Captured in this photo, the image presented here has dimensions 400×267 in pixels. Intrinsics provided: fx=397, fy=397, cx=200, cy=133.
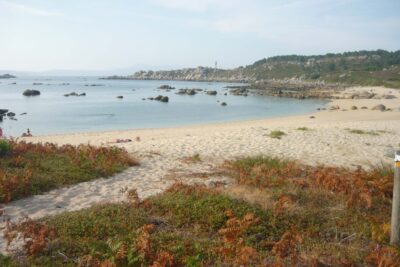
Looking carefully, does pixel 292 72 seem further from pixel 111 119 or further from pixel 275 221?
pixel 275 221

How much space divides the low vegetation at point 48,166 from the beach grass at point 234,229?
205cm

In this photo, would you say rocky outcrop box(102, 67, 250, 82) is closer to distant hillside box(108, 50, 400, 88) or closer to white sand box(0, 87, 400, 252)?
distant hillside box(108, 50, 400, 88)

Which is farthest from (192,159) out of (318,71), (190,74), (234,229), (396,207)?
(190,74)

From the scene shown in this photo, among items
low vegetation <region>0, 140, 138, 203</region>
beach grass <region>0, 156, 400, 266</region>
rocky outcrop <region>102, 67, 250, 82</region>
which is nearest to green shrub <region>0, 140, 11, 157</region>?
low vegetation <region>0, 140, 138, 203</region>

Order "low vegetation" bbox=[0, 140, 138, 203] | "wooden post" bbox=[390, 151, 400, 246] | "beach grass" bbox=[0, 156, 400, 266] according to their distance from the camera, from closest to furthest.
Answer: "beach grass" bbox=[0, 156, 400, 266]
"wooden post" bbox=[390, 151, 400, 246]
"low vegetation" bbox=[0, 140, 138, 203]

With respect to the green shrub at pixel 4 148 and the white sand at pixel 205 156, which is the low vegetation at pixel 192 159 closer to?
the white sand at pixel 205 156

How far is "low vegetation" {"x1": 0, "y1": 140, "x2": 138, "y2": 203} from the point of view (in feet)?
26.8

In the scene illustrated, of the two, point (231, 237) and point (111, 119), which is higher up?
point (231, 237)

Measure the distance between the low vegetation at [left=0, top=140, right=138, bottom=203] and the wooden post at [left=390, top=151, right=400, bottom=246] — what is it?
6448 millimetres

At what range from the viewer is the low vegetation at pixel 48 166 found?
26.8ft

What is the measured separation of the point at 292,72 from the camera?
5428 inches

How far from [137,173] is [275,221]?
464cm

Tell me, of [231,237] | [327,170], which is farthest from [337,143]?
[231,237]

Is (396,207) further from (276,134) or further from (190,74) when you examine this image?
(190,74)
